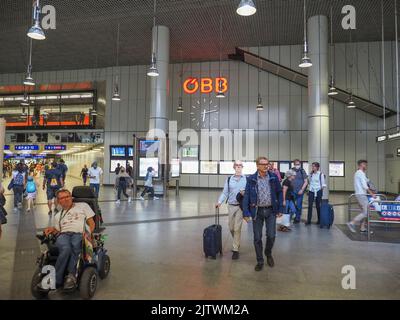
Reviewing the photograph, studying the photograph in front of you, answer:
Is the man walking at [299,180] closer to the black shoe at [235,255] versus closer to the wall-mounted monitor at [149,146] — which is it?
the black shoe at [235,255]

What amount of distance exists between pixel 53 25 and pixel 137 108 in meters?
9.06

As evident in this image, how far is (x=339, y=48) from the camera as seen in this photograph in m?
20.4

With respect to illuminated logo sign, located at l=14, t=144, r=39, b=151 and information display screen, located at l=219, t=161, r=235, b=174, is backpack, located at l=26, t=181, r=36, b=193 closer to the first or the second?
information display screen, located at l=219, t=161, r=235, b=174

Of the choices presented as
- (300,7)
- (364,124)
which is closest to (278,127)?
(364,124)

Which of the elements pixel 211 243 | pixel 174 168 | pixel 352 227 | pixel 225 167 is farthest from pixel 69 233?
pixel 225 167

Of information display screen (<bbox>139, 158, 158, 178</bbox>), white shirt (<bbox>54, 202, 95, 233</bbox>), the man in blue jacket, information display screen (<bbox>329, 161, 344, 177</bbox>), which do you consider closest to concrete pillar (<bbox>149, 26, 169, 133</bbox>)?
information display screen (<bbox>139, 158, 158, 178</bbox>)

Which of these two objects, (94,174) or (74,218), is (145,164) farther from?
(74,218)

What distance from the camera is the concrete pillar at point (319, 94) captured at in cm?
1485

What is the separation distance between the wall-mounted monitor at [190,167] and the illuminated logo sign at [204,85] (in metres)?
5.40

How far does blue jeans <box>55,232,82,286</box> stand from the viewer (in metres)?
3.55

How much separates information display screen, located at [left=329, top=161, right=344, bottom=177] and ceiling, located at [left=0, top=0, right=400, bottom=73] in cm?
805

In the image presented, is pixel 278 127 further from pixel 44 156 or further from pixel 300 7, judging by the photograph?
pixel 44 156

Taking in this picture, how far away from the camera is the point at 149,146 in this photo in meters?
15.5

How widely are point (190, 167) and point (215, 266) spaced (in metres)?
18.7
